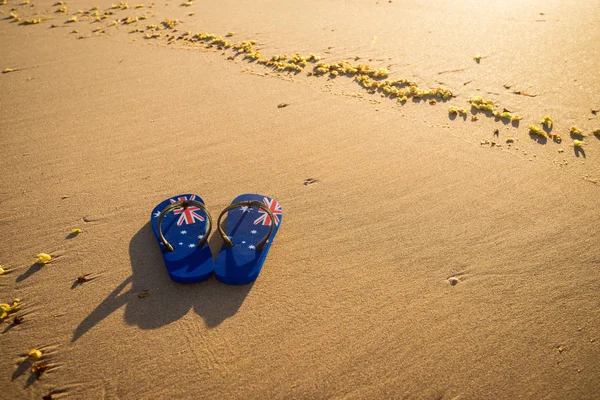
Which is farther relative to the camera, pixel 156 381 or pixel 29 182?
pixel 29 182

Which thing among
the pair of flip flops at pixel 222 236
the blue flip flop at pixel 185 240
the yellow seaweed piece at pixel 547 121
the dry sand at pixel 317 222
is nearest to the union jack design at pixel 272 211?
the pair of flip flops at pixel 222 236

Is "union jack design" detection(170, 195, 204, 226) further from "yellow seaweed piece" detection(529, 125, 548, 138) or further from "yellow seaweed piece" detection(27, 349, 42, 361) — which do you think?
"yellow seaweed piece" detection(529, 125, 548, 138)

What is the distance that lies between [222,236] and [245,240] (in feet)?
0.49

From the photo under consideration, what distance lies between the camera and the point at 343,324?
2037mm

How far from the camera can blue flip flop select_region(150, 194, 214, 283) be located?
2199 millimetres

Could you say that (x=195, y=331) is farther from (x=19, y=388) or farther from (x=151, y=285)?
(x=19, y=388)

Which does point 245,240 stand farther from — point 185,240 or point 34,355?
point 34,355

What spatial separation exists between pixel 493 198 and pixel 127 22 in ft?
17.6

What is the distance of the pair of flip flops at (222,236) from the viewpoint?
7.22ft

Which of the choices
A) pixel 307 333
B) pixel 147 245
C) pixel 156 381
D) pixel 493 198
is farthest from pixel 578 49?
pixel 156 381

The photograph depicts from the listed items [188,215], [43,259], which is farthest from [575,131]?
[43,259]

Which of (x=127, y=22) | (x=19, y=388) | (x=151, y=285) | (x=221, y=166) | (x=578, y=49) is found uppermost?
(x=578, y=49)

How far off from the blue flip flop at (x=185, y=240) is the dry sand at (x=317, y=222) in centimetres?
9

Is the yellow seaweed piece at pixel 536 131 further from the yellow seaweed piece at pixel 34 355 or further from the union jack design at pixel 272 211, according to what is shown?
the yellow seaweed piece at pixel 34 355
